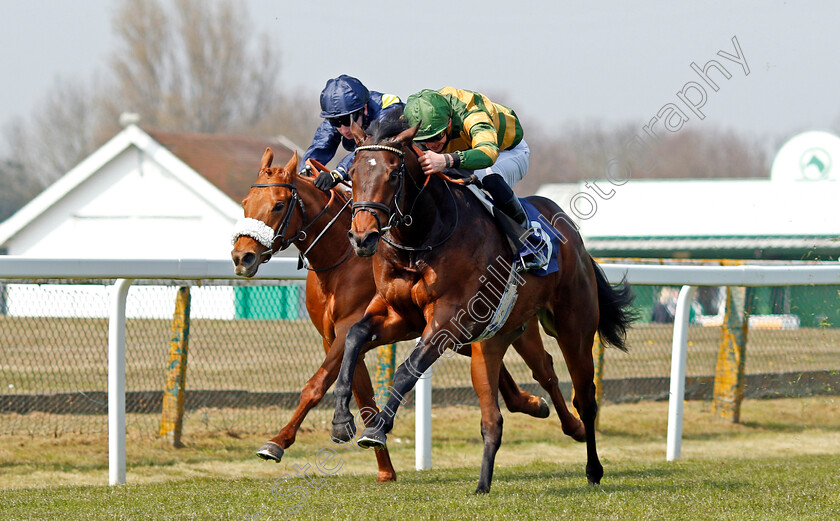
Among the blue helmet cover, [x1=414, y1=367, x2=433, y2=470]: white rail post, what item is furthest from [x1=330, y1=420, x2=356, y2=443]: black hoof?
[x1=414, y1=367, x2=433, y2=470]: white rail post

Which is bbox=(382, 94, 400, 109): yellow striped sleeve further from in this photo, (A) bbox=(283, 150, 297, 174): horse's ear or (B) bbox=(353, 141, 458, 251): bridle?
(B) bbox=(353, 141, 458, 251): bridle

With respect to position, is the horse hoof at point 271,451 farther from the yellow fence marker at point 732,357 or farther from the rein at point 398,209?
the yellow fence marker at point 732,357

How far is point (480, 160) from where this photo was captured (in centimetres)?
472

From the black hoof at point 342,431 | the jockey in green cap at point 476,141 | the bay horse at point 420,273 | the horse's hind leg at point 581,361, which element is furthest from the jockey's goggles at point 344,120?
the black hoof at point 342,431

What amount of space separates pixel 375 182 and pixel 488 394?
59.4 inches

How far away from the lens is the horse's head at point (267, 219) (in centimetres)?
508

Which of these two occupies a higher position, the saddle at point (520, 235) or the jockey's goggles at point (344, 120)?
the jockey's goggles at point (344, 120)

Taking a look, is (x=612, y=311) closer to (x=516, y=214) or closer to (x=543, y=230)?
(x=543, y=230)

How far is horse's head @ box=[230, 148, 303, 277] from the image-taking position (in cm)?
508

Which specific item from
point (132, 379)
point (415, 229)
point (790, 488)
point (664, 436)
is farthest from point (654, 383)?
point (415, 229)

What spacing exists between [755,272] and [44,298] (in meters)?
5.17

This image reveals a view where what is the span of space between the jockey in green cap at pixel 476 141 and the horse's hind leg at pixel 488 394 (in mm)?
505

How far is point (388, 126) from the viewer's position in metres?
4.58

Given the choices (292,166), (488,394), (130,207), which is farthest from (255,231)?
(130,207)
